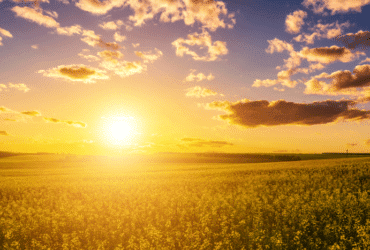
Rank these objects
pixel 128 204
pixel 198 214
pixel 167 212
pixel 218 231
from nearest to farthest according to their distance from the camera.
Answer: pixel 218 231 < pixel 198 214 < pixel 167 212 < pixel 128 204

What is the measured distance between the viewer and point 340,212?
11477mm

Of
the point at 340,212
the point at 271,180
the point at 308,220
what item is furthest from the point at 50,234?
the point at 271,180

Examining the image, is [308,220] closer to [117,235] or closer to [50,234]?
[117,235]

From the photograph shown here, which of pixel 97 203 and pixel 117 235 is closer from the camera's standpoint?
pixel 117 235

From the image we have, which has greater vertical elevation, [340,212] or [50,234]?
[340,212]

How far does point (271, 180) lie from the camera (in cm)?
2064

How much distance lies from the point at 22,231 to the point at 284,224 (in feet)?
39.0

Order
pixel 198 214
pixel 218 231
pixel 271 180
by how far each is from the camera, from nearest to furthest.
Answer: pixel 218 231, pixel 198 214, pixel 271 180

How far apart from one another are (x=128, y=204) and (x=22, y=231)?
546 centimetres

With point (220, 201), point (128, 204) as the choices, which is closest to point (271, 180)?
point (220, 201)

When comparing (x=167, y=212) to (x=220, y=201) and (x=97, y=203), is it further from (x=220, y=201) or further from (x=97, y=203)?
(x=97, y=203)

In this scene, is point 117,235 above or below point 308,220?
below

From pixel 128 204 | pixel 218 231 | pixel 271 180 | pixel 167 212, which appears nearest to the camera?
pixel 218 231

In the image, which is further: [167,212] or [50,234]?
[167,212]
